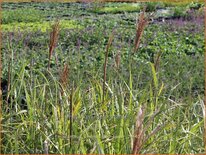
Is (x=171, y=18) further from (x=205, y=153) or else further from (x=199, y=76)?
(x=205, y=153)

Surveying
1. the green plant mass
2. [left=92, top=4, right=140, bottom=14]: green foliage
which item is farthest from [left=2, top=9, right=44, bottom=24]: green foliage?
[left=92, top=4, right=140, bottom=14]: green foliage

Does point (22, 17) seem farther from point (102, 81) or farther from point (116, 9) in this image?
point (102, 81)

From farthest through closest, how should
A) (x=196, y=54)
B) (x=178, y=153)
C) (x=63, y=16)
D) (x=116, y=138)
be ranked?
1. (x=63, y=16)
2. (x=196, y=54)
3. (x=178, y=153)
4. (x=116, y=138)

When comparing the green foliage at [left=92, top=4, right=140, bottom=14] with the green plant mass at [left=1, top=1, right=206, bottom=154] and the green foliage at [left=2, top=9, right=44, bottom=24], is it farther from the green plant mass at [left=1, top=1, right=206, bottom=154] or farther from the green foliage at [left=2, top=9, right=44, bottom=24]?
the green foliage at [left=2, top=9, right=44, bottom=24]

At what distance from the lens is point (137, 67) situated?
6707mm

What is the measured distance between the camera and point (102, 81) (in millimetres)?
3012

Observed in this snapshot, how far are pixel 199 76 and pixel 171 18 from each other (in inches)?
218

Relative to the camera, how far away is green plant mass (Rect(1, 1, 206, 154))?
2129 mm

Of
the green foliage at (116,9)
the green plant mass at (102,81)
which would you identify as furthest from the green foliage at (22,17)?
the green foliage at (116,9)

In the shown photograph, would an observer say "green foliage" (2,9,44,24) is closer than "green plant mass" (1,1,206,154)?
No

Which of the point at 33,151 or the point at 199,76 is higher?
the point at 33,151

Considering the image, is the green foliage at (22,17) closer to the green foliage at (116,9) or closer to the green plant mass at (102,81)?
the green plant mass at (102,81)

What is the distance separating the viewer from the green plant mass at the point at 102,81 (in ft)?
6.98

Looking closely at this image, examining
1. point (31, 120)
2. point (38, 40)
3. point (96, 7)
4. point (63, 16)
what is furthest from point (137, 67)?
point (96, 7)
